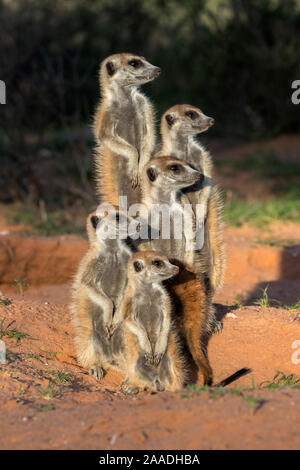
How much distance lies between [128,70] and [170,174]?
0.94 m

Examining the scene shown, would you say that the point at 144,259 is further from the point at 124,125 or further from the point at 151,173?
the point at 124,125

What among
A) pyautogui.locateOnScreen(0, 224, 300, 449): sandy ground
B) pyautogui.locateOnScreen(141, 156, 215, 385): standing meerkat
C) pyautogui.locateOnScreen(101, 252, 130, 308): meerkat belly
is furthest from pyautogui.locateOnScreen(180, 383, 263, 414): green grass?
pyautogui.locateOnScreen(101, 252, 130, 308): meerkat belly

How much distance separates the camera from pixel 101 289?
4.30m

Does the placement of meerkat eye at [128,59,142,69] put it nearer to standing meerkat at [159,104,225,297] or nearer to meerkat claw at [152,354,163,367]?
standing meerkat at [159,104,225,297]

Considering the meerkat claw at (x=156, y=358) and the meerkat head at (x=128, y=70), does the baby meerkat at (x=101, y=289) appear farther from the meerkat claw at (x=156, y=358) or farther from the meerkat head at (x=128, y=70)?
the meerkat head at (x=128, y=70)

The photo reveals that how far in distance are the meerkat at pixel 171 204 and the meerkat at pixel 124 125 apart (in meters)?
0.34

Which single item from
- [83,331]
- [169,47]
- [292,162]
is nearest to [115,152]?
[83,331]

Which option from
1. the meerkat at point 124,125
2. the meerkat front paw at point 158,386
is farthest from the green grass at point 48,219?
the meerkat front paw at point 158,386

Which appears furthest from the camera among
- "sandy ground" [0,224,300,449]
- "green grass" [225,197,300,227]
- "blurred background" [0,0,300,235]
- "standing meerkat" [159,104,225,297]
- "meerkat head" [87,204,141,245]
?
"blurred background" [0,0,300,235]

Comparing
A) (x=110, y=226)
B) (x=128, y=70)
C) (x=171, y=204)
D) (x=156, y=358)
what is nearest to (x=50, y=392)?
(x=156, y=358)

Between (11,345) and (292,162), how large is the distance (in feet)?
23.6

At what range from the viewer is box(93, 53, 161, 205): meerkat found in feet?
16.1

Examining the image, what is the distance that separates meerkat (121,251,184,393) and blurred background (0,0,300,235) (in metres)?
3.49

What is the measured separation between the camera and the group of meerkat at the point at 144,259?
4051mm
